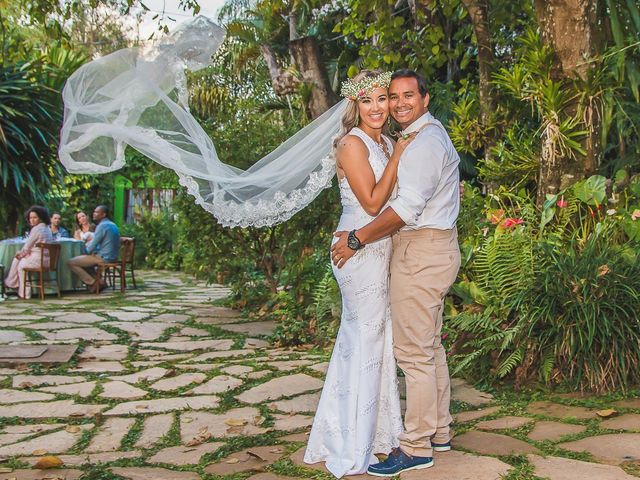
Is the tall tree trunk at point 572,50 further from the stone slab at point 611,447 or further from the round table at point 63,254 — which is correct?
the round table at point 63,254

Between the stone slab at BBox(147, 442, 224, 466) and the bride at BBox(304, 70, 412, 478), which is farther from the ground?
the bride at BBox(304, 70, 412, 478)

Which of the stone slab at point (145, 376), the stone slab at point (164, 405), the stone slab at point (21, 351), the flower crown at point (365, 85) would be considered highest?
the flower crown at point (365, 85)

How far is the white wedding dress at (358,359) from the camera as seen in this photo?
3639 mm

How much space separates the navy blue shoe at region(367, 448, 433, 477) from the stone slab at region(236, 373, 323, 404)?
175cm

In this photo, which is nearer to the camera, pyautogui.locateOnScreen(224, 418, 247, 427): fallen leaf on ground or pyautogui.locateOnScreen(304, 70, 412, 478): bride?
pyautogui.locateOnScreen(304, 70, 412, 478): bride

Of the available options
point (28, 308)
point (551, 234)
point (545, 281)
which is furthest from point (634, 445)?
point (28, 308)

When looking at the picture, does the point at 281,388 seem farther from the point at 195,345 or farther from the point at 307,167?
the point at 195,345

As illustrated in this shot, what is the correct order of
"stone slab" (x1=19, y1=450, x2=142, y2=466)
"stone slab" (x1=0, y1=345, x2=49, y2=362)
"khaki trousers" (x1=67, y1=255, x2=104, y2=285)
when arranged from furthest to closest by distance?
1. "khaki trousers" (x1=67, y1=255, x2=104, y2=285)
2. "stone slab" (x1=0, y1=345, x2=49, y2=362)
3. "stone slab" (x1=19, y1=450, x2=142, y2=466)

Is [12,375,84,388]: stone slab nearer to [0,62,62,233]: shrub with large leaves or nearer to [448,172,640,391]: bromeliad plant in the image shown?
[448,172,640,391]: bromeliad plant

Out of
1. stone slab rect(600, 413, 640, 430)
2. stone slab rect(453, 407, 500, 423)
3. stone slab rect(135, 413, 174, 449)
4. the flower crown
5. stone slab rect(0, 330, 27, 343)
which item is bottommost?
stone slab rect(135, 413, 174, 449)

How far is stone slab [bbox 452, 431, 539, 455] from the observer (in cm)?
386

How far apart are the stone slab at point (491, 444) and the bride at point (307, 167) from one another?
1.49ft

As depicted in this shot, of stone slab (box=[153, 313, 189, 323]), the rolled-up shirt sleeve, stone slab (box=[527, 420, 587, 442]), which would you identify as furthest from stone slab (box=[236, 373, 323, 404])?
stone slab (box=[153, 313, 189, 323])

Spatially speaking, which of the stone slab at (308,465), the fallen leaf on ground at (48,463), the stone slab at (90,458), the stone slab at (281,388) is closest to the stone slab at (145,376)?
the stone slab at (281,388)
